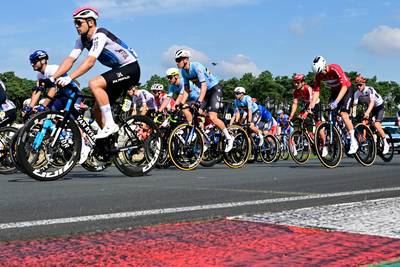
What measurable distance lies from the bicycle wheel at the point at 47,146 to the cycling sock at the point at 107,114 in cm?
39

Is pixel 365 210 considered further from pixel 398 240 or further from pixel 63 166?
pixel 63 166

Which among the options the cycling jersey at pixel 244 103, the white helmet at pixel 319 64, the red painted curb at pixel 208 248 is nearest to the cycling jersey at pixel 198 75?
the white helmet at pixel 319 64

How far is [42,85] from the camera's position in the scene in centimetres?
745

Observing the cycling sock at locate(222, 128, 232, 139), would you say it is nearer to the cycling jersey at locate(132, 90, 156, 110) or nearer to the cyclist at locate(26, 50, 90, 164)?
the cycling jersey at locate(132, 90, 156, 110)

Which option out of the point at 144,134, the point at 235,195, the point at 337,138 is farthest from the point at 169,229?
the point at 337,138

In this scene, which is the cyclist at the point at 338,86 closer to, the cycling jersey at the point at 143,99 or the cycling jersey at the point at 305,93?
the cycling jersey at the point at 305,93

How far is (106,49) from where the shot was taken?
7348 millimetres

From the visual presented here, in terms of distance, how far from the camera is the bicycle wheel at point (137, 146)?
7836 mm

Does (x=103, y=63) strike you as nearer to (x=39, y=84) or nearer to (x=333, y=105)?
(x=39, y=84)

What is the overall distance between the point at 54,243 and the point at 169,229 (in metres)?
0.72

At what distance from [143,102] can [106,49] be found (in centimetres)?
497

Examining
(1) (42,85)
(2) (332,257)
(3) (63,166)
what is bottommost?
(2) (332,257)

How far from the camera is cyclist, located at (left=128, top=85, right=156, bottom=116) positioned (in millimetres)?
12305

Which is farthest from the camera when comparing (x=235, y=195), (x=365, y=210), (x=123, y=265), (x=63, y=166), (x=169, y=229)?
(x=63, y=166)
